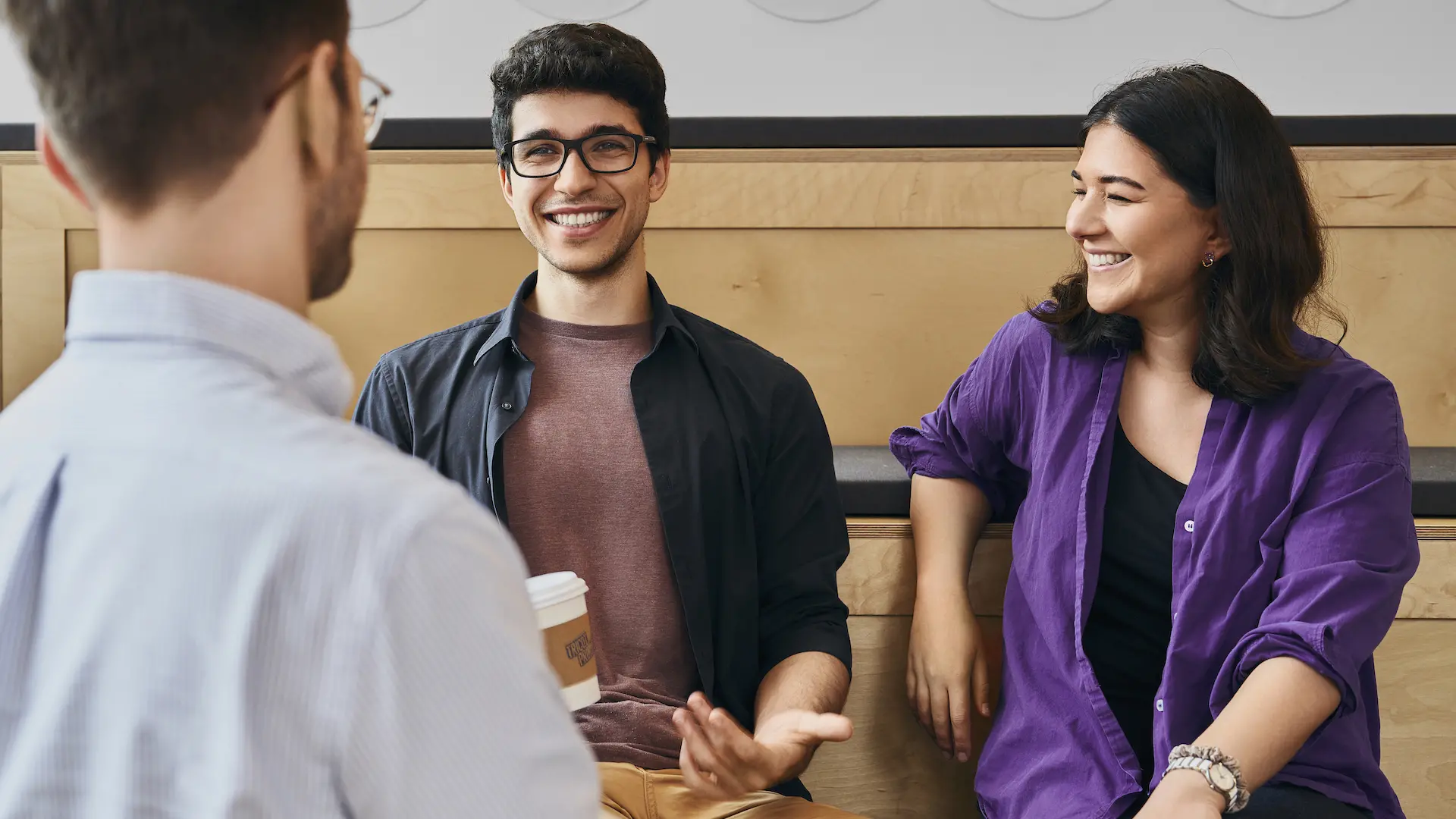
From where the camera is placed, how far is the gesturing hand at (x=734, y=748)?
1.07 metres

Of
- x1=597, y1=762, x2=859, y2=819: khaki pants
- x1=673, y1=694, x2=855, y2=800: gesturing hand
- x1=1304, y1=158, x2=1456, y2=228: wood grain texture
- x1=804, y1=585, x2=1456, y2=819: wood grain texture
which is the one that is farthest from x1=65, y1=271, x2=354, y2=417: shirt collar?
x1=1304, y1=158, x2=1456, y2=228: wood grain texture

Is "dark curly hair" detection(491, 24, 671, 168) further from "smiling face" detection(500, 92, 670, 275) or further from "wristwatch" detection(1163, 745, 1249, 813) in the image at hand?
"wristwatch" detection(1163, 745, 1249, 813)

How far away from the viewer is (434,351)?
140 cm

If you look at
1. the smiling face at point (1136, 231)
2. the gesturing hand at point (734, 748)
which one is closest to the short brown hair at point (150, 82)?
the gesturing hand at point (734, 748)

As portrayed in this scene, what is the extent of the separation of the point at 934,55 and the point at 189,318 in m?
1.66

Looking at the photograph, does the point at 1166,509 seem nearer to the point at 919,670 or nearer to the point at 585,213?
the point at 919,670

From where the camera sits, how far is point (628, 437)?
1340mm

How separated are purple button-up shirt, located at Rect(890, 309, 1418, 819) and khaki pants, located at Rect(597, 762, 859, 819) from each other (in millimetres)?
273

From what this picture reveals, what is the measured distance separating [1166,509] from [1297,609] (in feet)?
0.58

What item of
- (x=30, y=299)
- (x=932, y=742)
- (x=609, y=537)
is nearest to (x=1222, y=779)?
(x=932, y=742)

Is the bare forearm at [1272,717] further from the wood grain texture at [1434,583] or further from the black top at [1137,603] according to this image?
the wood grain texture at [1434,583]

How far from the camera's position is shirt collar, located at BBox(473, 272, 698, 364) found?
1.36 metres

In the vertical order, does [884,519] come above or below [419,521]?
below

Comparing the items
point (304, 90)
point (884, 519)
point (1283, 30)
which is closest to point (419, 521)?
point (304, 90)
